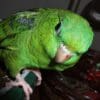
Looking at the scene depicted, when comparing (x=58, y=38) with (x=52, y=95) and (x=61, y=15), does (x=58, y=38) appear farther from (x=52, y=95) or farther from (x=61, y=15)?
(x=52, y=95)

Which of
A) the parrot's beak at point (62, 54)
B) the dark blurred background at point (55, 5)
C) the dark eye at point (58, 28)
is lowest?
the dark blurred background at point (55, 5)

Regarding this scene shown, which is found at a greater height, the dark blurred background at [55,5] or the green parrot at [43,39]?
the green parrot at [43,39]

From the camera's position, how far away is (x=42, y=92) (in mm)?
899

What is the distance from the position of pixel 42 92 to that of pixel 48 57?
0.88 feet

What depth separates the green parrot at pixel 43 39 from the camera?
58 centimetres

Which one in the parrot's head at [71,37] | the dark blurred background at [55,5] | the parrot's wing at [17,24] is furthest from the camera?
the dark blurred background at [55,5]

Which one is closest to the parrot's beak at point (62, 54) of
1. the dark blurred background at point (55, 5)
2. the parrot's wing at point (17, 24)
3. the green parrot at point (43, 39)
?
the green parrot at point (43, 39)

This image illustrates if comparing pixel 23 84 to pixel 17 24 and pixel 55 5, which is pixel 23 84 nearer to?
pixel 17 24

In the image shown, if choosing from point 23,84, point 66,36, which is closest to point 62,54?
point 66,36

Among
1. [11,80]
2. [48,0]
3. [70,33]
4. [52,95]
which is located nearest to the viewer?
[70,33]

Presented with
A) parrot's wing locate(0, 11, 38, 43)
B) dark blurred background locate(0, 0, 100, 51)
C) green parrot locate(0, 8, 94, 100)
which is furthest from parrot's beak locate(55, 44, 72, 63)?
dark blurred background locate(0, 0, 100, 51)

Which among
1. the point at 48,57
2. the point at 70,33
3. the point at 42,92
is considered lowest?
the point at 42,92

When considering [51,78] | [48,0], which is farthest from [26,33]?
[48,0]

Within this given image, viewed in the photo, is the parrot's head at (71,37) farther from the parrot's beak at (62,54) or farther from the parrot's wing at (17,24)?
the parrot's wing at (17,24)
